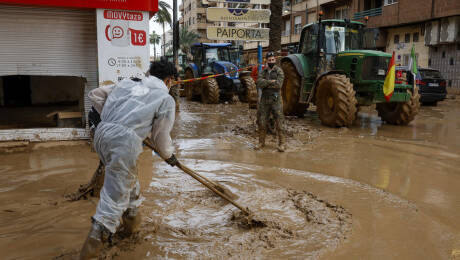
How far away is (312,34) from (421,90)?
Answer: 670 centimetres

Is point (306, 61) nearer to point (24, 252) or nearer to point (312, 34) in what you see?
point (312, 34)

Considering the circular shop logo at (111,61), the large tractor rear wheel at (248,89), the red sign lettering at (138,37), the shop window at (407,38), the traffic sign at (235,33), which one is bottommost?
the large tractor rear wheel at (248,89)

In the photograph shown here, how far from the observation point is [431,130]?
8.81m

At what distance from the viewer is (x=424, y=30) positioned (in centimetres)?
1970

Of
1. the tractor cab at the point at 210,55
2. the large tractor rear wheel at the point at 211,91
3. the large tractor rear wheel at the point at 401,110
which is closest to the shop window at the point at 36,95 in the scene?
Answer: the large tractor rear wheel at the point at 211,91

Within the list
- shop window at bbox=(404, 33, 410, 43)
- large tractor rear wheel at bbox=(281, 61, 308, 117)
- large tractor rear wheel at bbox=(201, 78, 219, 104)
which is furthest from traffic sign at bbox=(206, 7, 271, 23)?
shop window at bbox=(404, 33, 410, 43)

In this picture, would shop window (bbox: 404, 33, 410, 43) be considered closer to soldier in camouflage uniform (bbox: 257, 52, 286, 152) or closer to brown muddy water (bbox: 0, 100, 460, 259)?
brown muddy water (bbox: 0, 100, 460, 259)

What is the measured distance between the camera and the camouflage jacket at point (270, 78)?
6.59 meters

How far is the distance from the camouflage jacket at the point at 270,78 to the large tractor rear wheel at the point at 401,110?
4.05m

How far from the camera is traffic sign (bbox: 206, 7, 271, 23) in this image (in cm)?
893

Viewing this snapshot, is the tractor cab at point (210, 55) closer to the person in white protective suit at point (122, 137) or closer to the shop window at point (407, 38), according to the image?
the shop window at point (407, 38)

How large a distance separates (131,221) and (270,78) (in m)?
4.31

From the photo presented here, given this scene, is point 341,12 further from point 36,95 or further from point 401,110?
point 36,95

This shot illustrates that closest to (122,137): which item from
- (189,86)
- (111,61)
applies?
(111,61)
